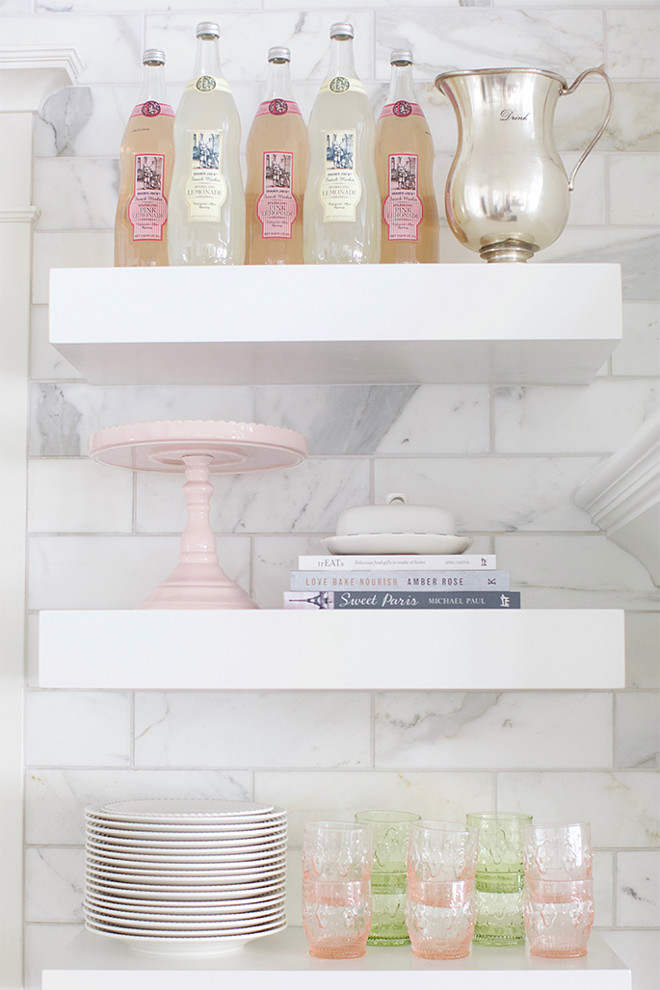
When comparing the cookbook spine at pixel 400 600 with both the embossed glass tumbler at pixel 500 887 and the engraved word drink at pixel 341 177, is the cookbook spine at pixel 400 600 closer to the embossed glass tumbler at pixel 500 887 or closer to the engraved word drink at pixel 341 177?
the embossed glass tumbler at pixel 500 887

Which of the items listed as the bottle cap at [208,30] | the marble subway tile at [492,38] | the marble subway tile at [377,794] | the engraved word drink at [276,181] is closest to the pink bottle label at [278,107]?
the engraved word drink at [276,181]

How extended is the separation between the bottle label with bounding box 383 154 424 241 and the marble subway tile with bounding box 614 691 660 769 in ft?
2.25

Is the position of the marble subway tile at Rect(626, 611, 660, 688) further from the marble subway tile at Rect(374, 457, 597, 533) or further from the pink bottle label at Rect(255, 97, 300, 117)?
the pink bottle label at Rect(255, 97, 300, 117)

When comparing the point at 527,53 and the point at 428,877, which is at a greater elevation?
the point at 527,53

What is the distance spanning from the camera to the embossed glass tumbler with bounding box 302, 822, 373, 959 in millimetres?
1169

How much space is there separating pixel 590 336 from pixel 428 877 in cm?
63

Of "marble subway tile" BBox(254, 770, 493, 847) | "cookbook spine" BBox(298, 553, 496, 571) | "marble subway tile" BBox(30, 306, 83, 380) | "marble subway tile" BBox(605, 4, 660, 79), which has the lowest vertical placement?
A: "marble subway tile" BBox(254, 770, 493, 847)

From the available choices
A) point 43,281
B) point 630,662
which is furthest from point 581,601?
point 43,281

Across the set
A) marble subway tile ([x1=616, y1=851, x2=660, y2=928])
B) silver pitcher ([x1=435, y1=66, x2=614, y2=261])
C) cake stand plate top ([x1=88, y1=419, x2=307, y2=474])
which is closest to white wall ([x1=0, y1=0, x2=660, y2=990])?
marble subway tile ([x1=616, y1=851, x2=660, y2=928])

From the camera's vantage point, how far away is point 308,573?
1208 millimetres

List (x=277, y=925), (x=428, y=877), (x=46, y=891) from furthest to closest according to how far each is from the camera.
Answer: (x=46, y=891)
(x=277, y=925)
(x=428, y=877)

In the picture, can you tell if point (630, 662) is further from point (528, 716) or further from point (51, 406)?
point (51, 406)

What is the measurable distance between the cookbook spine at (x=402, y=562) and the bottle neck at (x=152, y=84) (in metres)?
0.65

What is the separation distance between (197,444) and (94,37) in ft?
2.27
